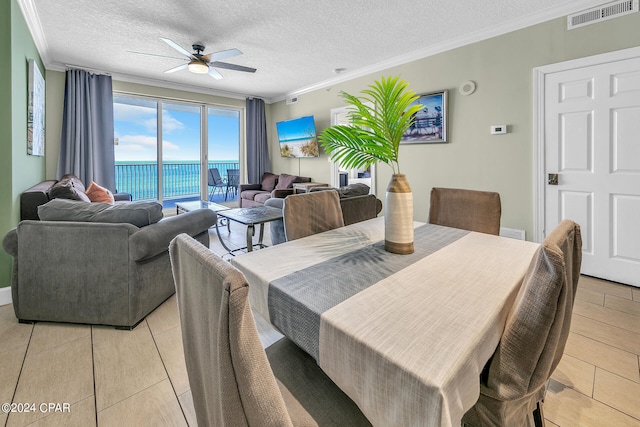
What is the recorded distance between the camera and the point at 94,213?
1.96 metres

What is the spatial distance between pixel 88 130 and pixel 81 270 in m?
3.65

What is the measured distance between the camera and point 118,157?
5.22 metres

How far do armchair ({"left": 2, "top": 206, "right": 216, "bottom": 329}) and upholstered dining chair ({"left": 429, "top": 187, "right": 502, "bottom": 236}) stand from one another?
1.92 metres

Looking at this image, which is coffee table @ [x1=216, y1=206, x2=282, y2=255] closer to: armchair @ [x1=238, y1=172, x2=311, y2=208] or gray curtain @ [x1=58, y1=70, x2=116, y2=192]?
armchair @ [x1=238, y1=172, x2=311, y2=208]

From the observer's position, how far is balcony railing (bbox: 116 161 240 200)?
683 cm

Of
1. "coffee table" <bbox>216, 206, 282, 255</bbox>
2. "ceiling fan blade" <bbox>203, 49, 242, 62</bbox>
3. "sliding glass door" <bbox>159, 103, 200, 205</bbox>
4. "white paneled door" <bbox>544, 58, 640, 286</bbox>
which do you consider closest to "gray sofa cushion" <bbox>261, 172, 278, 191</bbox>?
"sliding glass door" <bbox>159, 103, 200, 205</bbox>

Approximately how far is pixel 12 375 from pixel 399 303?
6.62 feet

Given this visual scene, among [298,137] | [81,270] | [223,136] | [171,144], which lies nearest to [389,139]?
[81,270]

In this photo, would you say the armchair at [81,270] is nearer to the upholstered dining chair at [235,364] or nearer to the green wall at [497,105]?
the upholstered dining chair at [235,364]

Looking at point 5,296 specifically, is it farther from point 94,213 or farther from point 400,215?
point 400,215

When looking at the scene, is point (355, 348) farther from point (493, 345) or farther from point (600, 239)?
point (600, 239)

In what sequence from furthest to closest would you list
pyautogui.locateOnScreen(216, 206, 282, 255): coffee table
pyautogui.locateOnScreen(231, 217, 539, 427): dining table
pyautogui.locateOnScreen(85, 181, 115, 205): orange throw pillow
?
pyautogui.locateOnScreen(85, 181, 115, 205): orange throw pillow → pyautogui.locateOnScreen(216, 206, 282, 255): coffee table → pyautogui.locateOnScreen(231, 217, 539, 427): dining table

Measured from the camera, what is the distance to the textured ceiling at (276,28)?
280cm

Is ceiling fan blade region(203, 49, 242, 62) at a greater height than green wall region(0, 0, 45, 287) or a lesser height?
greater
